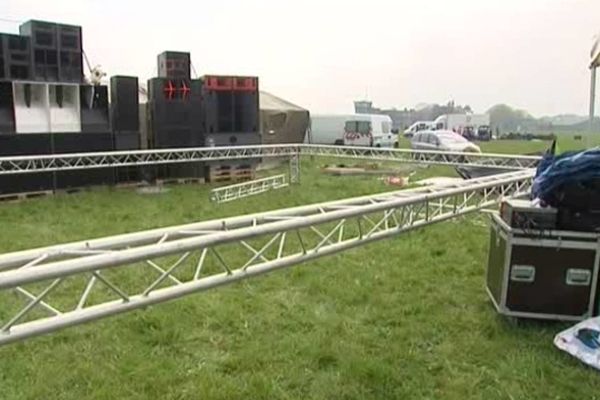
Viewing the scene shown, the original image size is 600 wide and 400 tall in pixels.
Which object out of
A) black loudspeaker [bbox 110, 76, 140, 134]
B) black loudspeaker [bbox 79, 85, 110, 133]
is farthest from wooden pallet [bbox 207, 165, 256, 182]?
black loudspeaker [bbox 79, 85, 110, 133]

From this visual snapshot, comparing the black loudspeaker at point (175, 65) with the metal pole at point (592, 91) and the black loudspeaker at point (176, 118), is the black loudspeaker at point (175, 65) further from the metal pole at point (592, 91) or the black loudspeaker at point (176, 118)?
the metal pole at point (592, 91)

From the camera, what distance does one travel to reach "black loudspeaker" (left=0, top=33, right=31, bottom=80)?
7578 millimetres

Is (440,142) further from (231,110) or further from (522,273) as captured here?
(522,273)

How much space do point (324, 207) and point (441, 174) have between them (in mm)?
9347

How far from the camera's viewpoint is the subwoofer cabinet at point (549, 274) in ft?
9.75

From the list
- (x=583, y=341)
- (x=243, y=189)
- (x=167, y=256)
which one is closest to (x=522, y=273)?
(x=583, y=341)

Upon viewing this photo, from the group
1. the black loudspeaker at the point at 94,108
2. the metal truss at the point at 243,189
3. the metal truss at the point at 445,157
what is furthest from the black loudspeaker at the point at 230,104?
the black loudspeaker at the point at 94,108

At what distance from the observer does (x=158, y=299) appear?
1.89 metres

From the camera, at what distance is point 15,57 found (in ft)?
25.4

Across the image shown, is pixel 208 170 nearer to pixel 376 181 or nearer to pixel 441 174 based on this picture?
pixel 376 181

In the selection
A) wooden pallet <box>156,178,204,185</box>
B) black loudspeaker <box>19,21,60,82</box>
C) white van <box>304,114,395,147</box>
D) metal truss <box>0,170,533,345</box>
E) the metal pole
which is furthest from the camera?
white van <box>304,114,395,147</box>

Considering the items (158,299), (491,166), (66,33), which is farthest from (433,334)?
(66,33)

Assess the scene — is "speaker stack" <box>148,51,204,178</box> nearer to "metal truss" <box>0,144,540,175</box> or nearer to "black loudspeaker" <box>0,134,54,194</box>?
"metal truss" <box>0,144,540,175</box>

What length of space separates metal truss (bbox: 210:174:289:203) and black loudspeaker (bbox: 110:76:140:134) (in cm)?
199
